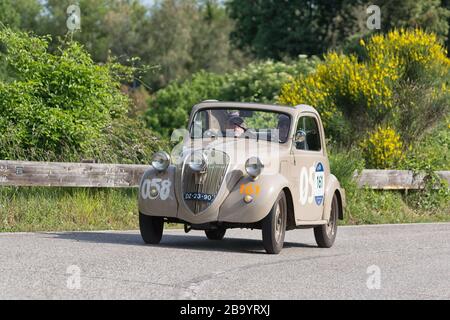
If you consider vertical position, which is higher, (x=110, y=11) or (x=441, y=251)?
(x=110, y=11)

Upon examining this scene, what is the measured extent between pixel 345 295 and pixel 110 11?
78.9 metres

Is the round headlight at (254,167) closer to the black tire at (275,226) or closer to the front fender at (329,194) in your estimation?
the black tire at (275,226)

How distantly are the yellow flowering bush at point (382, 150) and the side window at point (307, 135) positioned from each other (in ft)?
28.6

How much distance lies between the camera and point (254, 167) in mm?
12484

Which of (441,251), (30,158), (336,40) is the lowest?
(441,251)

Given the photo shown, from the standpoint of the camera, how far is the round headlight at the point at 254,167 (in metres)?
12.5

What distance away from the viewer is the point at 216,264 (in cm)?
1116

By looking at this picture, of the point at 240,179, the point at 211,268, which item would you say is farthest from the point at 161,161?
the point at 211,268

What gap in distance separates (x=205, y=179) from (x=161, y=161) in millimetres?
700

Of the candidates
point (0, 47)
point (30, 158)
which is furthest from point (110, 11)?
point (30, 158)

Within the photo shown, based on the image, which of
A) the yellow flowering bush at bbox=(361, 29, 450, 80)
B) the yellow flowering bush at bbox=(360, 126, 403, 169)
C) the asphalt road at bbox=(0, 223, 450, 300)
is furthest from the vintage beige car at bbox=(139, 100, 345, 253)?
the yellow flowering bush at bbox=(361, 29, 450, 80)

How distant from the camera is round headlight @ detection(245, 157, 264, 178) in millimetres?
12461

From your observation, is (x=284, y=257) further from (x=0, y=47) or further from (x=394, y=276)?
(x=0, y=47)

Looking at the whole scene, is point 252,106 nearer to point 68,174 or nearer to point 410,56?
point 68,174
